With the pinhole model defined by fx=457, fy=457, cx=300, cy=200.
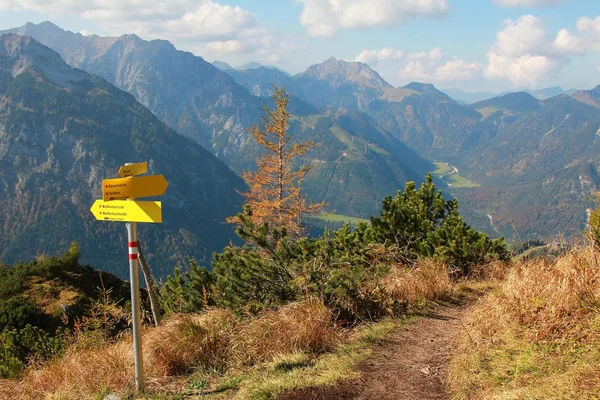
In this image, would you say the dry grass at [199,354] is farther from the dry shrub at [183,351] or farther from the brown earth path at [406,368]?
the brown earth path at [406,368]

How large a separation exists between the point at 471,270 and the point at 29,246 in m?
190

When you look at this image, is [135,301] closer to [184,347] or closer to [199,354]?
[184,347]

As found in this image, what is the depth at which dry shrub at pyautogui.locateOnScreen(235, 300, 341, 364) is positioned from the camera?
649 centimetres

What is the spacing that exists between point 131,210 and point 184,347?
2253 mm

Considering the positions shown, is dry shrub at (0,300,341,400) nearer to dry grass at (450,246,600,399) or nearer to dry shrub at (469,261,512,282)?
dry grass at (450,246,600,399)

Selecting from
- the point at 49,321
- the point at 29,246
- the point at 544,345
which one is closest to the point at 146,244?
the point at 29,246

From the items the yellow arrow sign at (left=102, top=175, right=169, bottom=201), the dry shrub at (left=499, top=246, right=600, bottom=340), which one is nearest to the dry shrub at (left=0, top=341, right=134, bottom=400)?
the yellow arrow sign at (left=102, top=175, right=169, bottom=201)

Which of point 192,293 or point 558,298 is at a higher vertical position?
point 558,298

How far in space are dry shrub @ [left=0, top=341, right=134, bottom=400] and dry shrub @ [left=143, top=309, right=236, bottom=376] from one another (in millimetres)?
348

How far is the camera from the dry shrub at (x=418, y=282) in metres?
8.69

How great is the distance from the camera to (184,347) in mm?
6441

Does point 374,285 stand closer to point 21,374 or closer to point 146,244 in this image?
point 21,374

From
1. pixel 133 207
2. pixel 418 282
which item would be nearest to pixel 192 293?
pixel 418 282

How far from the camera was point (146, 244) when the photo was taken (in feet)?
607
